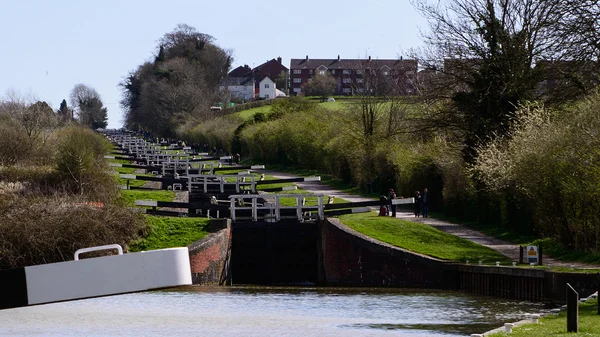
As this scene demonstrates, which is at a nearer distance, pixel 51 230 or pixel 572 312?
pixel 572 312

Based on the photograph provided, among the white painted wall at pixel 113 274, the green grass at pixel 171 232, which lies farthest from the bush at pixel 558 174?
the white painted wall at pixel 113 274

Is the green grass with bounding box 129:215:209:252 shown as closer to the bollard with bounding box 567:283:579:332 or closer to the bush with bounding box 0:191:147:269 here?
the bush with bounding box 0:191:147:269

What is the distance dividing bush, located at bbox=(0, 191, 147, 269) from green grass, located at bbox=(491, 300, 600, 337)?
18023 mm

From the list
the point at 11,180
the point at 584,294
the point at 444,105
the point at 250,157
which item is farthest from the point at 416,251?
the point at 250,157

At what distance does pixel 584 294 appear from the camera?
25.0 m

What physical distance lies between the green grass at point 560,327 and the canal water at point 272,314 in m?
2.16

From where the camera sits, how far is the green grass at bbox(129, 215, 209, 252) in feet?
126

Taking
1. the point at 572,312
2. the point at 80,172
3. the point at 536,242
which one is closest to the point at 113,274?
the point at 572,312

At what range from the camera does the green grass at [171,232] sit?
3831 centimetres

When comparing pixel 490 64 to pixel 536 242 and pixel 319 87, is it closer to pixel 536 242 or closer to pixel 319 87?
pixel 536 242

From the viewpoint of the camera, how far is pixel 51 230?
115 feet

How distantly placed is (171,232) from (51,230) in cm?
584

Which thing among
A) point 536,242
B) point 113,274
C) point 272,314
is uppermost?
point 113,274

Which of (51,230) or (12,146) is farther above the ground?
(12,146)
